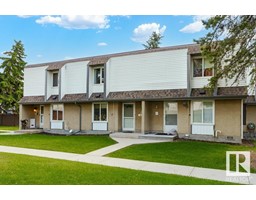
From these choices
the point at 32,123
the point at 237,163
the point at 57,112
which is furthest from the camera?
the point at 32,123

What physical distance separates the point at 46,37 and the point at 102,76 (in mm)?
4972

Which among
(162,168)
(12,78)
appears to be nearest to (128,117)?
(162,168)

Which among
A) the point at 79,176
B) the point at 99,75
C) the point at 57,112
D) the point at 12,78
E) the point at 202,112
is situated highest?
the point at 12,78

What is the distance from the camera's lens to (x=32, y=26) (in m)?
16.8

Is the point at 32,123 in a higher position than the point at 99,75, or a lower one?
lower

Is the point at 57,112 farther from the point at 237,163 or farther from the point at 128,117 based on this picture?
the point at 237,163

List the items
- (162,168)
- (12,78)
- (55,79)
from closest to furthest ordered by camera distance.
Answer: (162,168)
(55,79)
(12,78)

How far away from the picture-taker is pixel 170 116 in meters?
17.5

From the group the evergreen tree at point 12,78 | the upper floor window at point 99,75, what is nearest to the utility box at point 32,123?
the upper floor window at point 99,75

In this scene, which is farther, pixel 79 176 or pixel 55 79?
pixel 55 79

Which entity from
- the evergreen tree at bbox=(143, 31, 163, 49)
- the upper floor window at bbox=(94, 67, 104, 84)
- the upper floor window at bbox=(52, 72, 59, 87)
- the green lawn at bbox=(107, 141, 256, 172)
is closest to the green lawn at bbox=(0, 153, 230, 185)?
the green lawn at bbox=(107, 141, 256, 172)

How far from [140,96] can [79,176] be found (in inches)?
443
